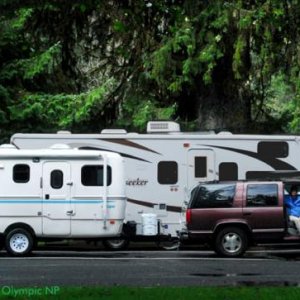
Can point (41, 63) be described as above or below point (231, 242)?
above

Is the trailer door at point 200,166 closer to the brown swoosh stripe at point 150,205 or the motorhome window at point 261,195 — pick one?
the brown swoosh stripe at point 150,205

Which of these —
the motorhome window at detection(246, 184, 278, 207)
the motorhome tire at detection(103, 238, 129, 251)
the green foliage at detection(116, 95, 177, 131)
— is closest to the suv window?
the motorhome window at detection(246, 184, 278, 207)

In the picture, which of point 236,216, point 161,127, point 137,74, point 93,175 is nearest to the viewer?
point 236,216

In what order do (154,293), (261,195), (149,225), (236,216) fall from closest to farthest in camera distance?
(154,293), (236,216), (261,195), (149,225)

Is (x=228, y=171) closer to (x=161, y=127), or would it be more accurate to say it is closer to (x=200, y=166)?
(x=200, y=166)

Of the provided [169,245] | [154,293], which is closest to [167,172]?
[169,245]

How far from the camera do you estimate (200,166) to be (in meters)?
19.3

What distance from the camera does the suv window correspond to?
1661 centimetres

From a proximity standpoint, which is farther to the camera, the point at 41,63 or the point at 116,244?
the point at 41,63

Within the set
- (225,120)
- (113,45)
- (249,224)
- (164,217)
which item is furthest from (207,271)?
(113,45)

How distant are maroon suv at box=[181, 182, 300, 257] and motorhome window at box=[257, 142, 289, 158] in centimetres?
264

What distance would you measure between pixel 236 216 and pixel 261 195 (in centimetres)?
74

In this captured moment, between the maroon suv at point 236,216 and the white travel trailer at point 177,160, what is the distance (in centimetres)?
240

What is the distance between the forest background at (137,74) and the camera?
68.2ft
